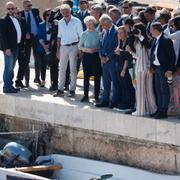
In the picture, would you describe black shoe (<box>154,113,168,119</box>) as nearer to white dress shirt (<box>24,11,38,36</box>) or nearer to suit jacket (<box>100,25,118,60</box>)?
suit jacket (<box>100,25,118,60</box>)

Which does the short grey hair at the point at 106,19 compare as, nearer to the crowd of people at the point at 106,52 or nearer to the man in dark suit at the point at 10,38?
the crowd of people at the point at 106,52

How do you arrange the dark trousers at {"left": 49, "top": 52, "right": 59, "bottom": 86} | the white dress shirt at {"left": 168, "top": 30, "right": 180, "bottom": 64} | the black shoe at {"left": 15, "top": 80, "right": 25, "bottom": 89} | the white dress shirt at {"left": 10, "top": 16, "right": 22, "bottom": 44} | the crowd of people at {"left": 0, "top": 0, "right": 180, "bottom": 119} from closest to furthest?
the white dress shirt at {"left": 168, "top": 30, "right": 180, "bottom": 64} < the crowd of people at {"left": 0, "top": 0, "right": 180, "bottom": 119} < the white dress shirt at {"left": 10, "top": 16, "right": 22, "bottom": 44} < the dark trousers at {"left": 49, "top": 52, "right": 59, "bottom": 86} < the black shoe at {"left": 15, "top": 80, "right": 25, "bottom": 89}

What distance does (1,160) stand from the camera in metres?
12.1

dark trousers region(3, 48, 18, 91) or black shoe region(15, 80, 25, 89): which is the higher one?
dark trousers region(3, 48, 18, 91)

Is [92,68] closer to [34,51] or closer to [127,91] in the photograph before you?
[127,91]

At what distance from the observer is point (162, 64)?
10719mm

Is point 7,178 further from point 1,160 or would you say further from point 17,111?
point 17,111

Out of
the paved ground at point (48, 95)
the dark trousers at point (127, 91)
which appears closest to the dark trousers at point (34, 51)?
the paved ground at point (48, 95)

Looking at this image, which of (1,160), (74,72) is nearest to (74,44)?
(74,72)

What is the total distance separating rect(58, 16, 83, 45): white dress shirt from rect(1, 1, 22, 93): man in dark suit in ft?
2.67

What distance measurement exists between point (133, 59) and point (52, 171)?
221cm

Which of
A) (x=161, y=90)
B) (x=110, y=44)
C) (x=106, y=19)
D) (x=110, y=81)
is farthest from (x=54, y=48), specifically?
(x=161, y=90)

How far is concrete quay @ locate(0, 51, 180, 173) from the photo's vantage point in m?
10.9

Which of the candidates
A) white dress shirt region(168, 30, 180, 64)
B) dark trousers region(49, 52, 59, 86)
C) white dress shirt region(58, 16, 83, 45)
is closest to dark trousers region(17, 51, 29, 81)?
dark trousers region(49, 52, 59, 86)
